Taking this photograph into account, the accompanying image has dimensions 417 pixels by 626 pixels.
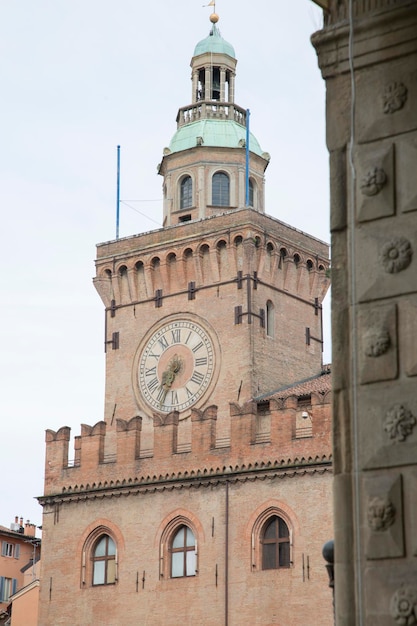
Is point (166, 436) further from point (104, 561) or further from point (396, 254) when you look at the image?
point (396, 254)

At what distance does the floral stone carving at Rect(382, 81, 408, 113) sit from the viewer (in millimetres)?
7906

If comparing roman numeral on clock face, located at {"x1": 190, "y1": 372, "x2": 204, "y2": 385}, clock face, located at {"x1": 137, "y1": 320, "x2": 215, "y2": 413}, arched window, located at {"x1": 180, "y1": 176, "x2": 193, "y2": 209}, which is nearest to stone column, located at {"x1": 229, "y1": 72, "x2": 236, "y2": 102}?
arched window, located at {"x1": 180, "y1": 176, "x2": 193, "y2": 209}

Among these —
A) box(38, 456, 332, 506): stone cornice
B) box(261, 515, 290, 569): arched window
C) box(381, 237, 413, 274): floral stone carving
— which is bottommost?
box(381, 237, 413, 274): floral stone carving

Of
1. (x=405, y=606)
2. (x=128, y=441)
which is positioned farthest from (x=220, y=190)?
(x=405, y=606)

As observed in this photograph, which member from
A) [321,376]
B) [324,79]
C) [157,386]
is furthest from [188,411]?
[324,79]

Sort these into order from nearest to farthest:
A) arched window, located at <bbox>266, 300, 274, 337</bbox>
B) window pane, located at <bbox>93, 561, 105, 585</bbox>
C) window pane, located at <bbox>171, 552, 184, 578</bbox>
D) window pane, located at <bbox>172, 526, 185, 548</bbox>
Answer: window pane, located at <bbox>171, 552, 184, 578</bbox> → window pane, located at <bbox>172, 526, 185, 548</bbox> → window pane, located at <bbox>93, 561, 105, 585</bbox> → arched window, located at <bbox>266, 300, 274, 337</bbox>

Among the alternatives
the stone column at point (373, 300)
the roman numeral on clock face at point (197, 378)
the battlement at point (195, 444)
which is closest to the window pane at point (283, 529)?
the battlement at point (195, 444)

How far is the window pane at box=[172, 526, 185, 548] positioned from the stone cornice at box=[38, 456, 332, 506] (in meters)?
1.22

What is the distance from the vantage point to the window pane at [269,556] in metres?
35.3

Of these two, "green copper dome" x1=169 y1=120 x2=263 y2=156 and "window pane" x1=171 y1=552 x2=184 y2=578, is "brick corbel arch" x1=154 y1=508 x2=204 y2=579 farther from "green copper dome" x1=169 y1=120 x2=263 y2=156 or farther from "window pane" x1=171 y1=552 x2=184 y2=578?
"green copper dome" x1=169 y1=120 x2=263 y2=156

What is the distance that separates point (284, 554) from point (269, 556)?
1.55 ft

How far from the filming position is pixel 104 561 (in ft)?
127

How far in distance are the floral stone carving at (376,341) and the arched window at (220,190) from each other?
35804 millimetres

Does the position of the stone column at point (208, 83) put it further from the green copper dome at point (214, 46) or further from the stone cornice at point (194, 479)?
the stone cornice at point (194, 479)
